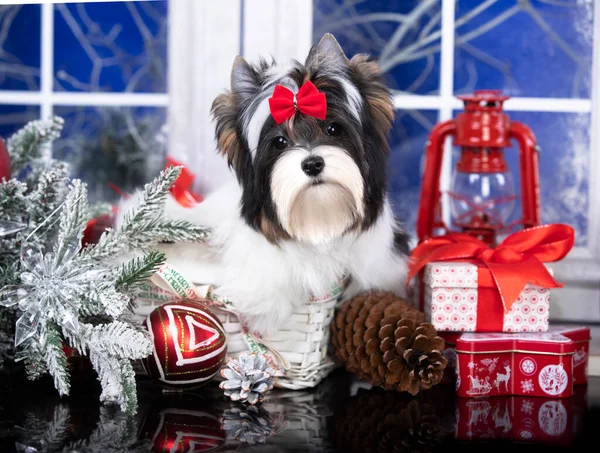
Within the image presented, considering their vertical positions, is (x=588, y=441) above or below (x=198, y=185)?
below

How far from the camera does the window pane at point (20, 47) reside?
8.71 ft

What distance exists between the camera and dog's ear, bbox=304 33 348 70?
1709 mm

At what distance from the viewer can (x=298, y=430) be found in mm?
1590

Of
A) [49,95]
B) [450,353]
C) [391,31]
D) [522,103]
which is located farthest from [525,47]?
[49,95]

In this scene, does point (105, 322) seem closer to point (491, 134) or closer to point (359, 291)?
point (359, 291)

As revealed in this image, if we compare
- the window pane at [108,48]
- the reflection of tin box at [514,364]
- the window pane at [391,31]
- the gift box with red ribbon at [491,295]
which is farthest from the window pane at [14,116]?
the reflection of tin box at [514,364]

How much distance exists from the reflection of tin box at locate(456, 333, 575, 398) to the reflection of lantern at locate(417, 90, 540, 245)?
0.45 metres

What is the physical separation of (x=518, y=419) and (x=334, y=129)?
76 cm

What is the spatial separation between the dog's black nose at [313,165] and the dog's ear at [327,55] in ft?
0.77

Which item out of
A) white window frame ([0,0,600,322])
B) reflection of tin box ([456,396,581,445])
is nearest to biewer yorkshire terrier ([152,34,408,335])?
reflection of tin box ([456,396,581,445])

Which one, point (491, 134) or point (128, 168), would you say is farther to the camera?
point (128, 168)

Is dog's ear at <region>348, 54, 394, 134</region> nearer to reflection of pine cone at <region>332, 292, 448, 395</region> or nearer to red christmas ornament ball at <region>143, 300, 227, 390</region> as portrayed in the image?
reflection of pine cone at <region>332, 292, 448, 395</region>

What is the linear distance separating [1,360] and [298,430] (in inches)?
30.4

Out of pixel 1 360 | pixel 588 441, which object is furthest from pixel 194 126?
pixel 588 441
